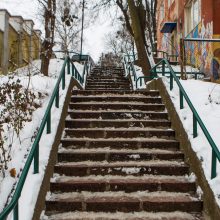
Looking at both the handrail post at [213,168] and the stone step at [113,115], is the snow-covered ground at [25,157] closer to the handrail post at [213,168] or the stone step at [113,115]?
the stone step at [113,115]

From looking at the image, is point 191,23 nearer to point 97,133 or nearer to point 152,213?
point 97,133

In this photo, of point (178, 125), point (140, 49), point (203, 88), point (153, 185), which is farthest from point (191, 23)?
point (153, 185)

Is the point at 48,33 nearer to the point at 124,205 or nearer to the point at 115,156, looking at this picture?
the point at 115,156

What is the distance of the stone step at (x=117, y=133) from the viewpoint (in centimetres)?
706

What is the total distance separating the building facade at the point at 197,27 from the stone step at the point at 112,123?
178 inches

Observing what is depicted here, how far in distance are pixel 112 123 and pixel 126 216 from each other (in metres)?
2.80

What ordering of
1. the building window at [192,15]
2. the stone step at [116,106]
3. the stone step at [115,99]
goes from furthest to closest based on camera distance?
1. the building window at [192,15]
2. the stone step at [115,99]
3. the stone step at [116,106]

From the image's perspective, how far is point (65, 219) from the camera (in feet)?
15.7

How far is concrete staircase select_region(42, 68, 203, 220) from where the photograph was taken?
16.7 ft

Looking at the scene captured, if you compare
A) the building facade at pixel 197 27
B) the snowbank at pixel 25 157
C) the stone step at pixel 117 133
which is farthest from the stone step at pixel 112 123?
the building facade at pixel 197 27

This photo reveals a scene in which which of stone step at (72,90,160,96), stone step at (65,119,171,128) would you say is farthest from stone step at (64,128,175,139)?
stone step at (72,90,160,96)

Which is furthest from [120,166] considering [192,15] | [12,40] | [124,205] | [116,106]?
[12,40]

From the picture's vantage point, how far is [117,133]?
7.06 m

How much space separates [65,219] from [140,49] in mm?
11048
